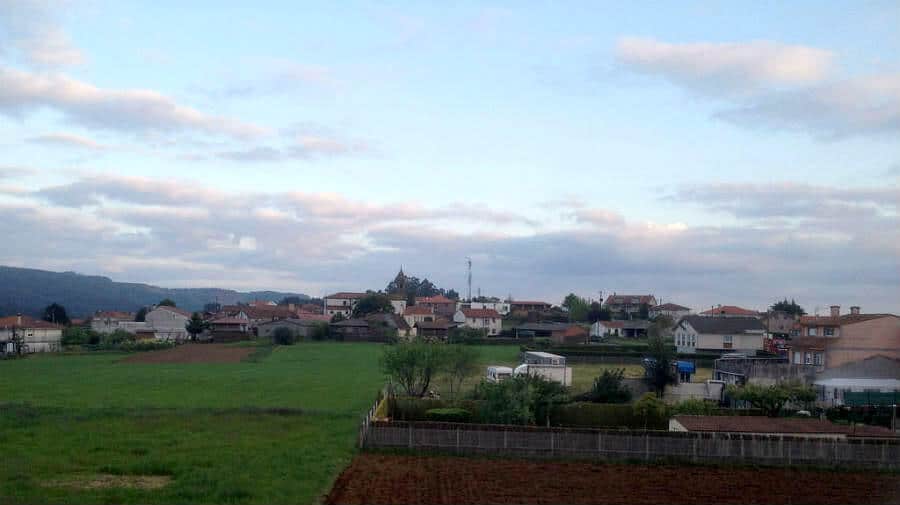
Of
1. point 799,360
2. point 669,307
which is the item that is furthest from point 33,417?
point 669,307

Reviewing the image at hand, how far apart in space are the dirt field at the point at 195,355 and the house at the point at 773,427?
45.4 metres

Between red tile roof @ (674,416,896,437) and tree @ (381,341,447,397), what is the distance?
47.1 ft

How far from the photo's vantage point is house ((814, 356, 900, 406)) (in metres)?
28.1

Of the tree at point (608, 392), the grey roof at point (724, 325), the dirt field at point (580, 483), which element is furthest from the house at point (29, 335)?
the dirt field at point (580, 483)

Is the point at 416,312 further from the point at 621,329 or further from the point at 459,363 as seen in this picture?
the point at 459,363

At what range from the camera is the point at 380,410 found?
29750 millimetres

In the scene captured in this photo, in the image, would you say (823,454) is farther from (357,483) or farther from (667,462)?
(357,483)

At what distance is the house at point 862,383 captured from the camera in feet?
92.3

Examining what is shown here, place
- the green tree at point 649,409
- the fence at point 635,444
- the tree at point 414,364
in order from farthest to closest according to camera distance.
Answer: the tree at point 414,364 < the green tree at point 649,409 < the fence at point 635,444

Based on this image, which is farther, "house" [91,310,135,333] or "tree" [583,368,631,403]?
"house" [91,310,135,333]

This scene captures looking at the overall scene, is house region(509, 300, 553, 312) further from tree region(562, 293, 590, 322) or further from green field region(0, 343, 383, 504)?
green field region(0, 343, 383, 504)

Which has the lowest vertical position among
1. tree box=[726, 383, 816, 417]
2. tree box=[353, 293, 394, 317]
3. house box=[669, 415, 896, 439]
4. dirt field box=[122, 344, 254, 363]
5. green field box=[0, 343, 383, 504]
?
dirt field box=[122, 344, 254, 363]

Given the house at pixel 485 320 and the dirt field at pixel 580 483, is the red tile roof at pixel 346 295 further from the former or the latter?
the dirt field at pixel 580 483

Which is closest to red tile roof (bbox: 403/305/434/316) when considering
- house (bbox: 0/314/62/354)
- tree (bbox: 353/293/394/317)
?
tree (bbox: 353/293/394/317)
